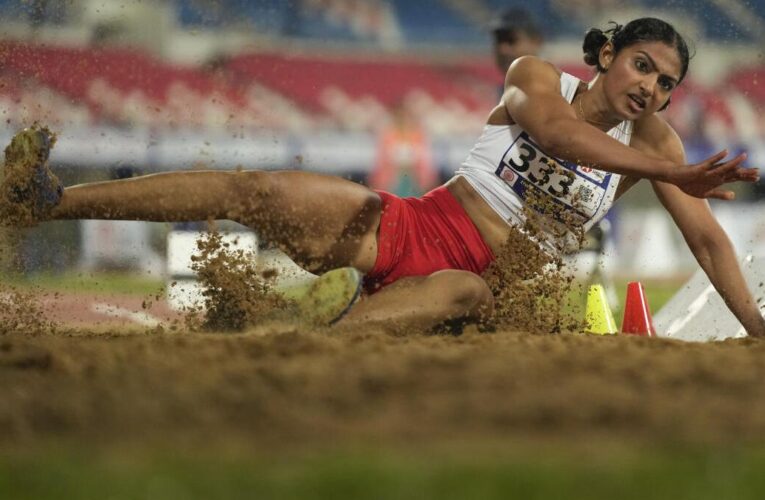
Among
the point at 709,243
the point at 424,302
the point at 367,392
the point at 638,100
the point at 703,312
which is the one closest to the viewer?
the point at 367,392

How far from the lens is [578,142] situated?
4453mm

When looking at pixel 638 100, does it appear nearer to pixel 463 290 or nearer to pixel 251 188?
pixel 463 290

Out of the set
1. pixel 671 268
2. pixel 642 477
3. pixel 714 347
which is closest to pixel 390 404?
pixel 642 477

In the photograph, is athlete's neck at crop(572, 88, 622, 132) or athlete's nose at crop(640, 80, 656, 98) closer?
athlete's nose at crop(640, 80, 656, 98)

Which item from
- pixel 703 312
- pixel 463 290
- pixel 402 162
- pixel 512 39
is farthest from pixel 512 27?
pixel 402 162

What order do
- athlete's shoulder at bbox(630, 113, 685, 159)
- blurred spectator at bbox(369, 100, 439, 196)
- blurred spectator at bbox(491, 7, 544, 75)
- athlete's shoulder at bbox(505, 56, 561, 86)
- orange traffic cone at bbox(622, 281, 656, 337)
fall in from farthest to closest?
blurred spectator at bbox(369, 100, 439, 196) → blurred spectator at bbox(491, 7, 544, 75) → orange traffic cone at bbox(622, 281, 656, 337) → athlete's shoulder at bbox(630, 113, 685, 159) → athlete's shoulder at bbox(505, 56, 561, 86)

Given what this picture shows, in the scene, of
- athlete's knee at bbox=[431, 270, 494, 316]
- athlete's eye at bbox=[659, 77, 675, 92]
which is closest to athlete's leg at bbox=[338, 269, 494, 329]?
athlete's knee at bbox=[431, 270, 494, 316]

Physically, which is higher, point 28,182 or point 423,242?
point 28,182

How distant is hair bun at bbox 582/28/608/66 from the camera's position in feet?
16.3

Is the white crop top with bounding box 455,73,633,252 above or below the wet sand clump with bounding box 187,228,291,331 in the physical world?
above

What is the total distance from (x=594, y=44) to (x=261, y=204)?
5.23 ft

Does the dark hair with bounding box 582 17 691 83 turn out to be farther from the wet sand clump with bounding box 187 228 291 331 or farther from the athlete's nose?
the wet sand clump with bounding box 187 228 291 331

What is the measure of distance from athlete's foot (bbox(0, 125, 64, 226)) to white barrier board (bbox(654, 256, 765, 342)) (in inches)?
119

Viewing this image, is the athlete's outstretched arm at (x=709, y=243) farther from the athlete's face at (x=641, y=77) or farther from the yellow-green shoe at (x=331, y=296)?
the yellow-green shoe at (x=331, y=296)
